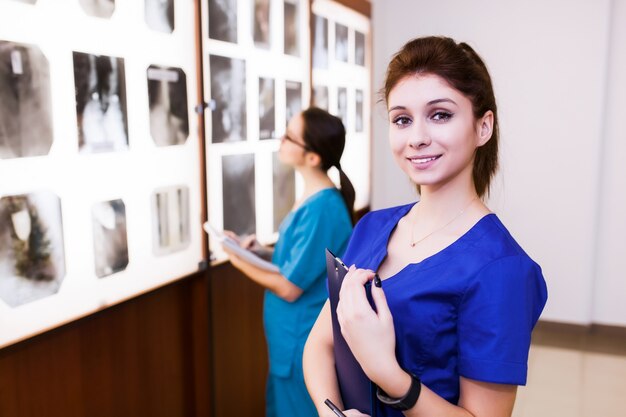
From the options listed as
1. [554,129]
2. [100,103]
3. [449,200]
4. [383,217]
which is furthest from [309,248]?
[554,129]

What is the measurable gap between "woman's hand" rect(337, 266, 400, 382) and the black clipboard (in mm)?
39

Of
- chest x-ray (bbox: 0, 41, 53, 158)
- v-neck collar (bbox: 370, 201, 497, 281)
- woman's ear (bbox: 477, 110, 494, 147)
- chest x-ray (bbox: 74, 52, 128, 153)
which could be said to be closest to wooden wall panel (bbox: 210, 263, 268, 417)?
chest x-ray (bbox: 74, 52, 128, 153)

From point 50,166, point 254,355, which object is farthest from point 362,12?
point 50,166

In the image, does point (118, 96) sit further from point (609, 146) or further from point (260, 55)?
point (609, 146)

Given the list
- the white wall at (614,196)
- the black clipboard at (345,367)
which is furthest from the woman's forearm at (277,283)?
the white wall at (614,196)

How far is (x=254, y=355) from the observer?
262 centimetres

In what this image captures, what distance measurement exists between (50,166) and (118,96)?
33cm

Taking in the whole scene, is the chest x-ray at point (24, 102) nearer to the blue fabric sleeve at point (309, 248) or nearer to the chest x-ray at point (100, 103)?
the chest x-ray at point (100, 103)

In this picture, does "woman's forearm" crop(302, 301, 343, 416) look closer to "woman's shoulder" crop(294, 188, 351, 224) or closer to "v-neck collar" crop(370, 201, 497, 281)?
"v-neck collar" crop(370, 201, 497, 281)

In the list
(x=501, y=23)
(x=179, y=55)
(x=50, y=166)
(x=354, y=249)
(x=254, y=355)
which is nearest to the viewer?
(x=354, y=249)

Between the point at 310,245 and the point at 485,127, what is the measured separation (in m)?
0.97

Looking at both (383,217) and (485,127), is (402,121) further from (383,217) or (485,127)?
(383,217)

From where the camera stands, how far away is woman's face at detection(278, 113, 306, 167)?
6.73 feet

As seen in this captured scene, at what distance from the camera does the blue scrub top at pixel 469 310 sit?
2.85 ft
